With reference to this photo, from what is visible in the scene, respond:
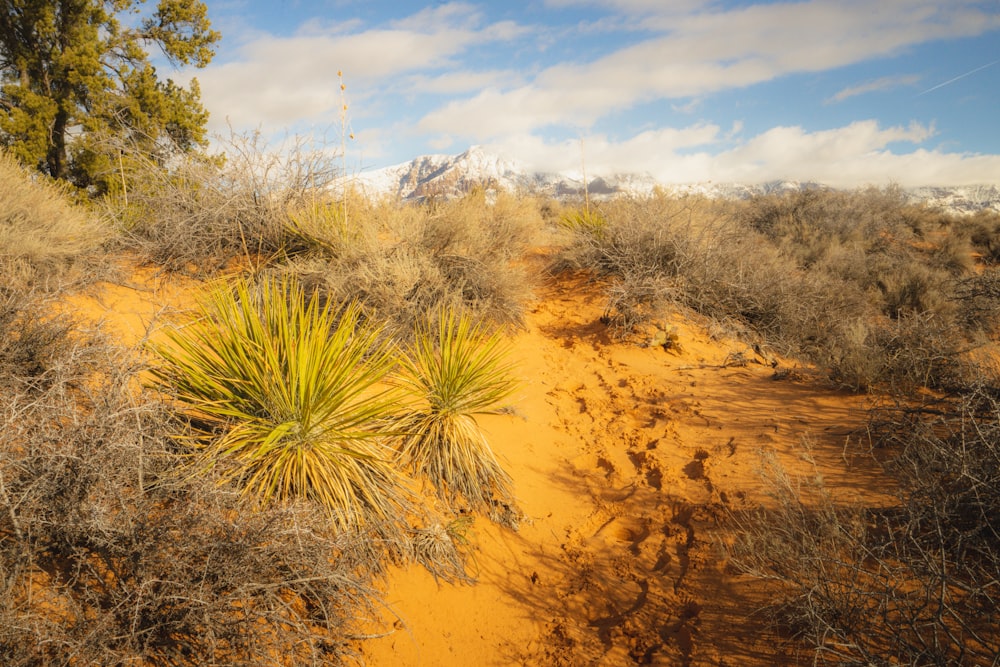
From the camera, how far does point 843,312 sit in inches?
292

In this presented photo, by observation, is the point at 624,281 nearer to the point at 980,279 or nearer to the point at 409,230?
the point at 409,230

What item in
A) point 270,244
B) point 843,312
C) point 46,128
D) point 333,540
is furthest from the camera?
point 46,128

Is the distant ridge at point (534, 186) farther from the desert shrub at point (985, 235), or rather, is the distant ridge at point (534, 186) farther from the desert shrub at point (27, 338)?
the desert shrub at point (27, 338)

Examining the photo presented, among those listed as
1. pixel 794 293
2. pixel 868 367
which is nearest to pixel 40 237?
pixel 868 367

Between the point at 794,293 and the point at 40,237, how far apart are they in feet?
33.0

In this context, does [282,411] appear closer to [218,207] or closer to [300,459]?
[300,459]

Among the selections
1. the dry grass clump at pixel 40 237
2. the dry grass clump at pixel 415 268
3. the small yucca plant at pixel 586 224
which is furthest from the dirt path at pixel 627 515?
the dry grass clump at pixel 40 237

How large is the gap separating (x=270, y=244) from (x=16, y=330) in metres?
3.38

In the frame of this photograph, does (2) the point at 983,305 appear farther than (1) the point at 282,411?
Yes

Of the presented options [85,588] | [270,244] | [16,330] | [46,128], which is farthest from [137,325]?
[46,128]

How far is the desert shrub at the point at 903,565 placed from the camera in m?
1.89

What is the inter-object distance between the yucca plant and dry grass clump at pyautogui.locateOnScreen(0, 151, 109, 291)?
12.2ft

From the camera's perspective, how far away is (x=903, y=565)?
7.55 feet

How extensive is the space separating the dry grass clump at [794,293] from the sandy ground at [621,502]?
0.63 meters
